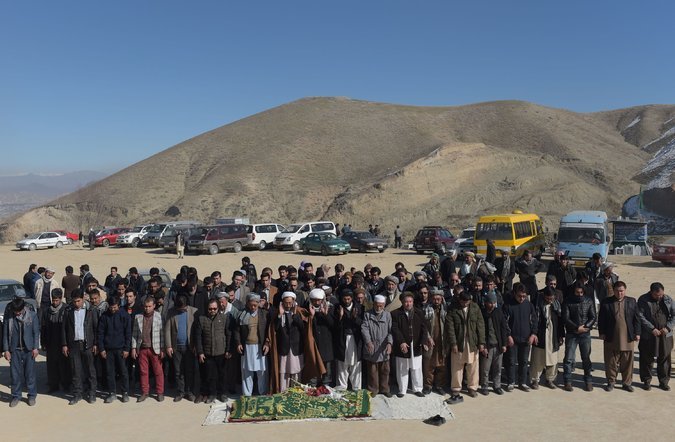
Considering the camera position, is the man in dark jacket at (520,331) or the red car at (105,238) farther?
the red car at (105,238)

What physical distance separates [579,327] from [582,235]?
1413 cm

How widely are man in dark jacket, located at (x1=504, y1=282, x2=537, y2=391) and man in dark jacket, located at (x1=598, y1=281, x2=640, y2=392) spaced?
44.3 inches

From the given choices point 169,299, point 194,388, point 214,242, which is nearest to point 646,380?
point 194,388

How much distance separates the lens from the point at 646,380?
808 centimetres

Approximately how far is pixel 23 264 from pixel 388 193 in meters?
31.4

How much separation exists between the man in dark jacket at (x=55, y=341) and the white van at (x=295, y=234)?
77.5 feet

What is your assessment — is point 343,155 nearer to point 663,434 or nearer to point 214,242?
point 214,242

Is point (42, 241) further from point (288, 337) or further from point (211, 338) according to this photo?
point (288, 337)

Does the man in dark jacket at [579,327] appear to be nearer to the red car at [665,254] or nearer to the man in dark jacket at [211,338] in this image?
the man in dark jacket at [211,338]

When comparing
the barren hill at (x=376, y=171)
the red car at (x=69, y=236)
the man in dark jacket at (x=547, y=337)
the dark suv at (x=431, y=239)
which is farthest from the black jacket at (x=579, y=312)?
the red car at (x=69, y=236)

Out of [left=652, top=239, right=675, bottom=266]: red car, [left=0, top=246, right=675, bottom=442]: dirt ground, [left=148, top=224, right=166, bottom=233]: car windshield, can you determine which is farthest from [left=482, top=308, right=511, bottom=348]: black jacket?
[left=148, top=224, right=166, bottom=233]: car windshield

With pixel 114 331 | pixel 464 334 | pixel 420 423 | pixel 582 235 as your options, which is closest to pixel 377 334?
pixel 464 334

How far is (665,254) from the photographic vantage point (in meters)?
22.8

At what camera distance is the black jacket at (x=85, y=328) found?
26.3 feet
